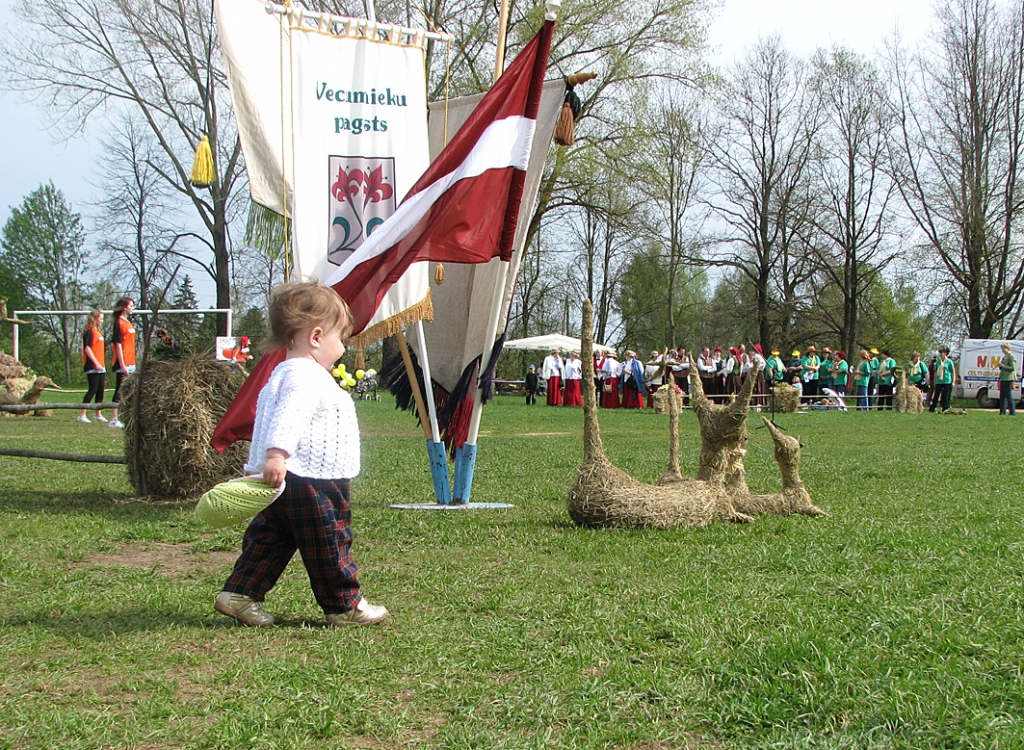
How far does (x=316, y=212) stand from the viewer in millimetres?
7023

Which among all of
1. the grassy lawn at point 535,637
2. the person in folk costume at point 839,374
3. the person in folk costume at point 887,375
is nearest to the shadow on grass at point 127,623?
the grassy lawn at point 535,637

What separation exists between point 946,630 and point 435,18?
30107 mm

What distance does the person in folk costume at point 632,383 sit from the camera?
29.1 metres

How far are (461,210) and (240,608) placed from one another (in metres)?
3.15

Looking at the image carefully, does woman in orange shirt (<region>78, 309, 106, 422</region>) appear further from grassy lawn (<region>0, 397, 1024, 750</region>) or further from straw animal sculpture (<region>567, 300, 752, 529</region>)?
straw animal sculpture (<region>567, 300, 752, 529</region>)

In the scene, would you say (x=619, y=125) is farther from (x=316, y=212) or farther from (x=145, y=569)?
(x=145, y=569)

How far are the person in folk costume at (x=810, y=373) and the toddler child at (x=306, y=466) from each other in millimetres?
28388

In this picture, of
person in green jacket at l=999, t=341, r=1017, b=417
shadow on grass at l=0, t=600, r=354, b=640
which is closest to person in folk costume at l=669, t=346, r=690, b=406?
person in green jacket at l=999, t=341, r=1017, b=417

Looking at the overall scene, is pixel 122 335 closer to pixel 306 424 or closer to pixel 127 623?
pixel 127 623

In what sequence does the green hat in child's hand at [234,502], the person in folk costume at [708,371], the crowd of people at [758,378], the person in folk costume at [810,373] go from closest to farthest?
the green hat in child's hand at [234,502], the crowd of people at [758,378], the person in folk costume at [708,371], the person in folk costume at [810,373]

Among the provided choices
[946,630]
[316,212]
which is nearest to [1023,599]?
[946,630]

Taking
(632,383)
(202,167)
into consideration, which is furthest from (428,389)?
(632,383)

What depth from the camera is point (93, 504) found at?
24.2 ft

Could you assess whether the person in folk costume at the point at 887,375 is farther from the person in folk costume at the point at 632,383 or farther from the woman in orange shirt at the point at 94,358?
the woman in orange shirt at the point at 94,358
